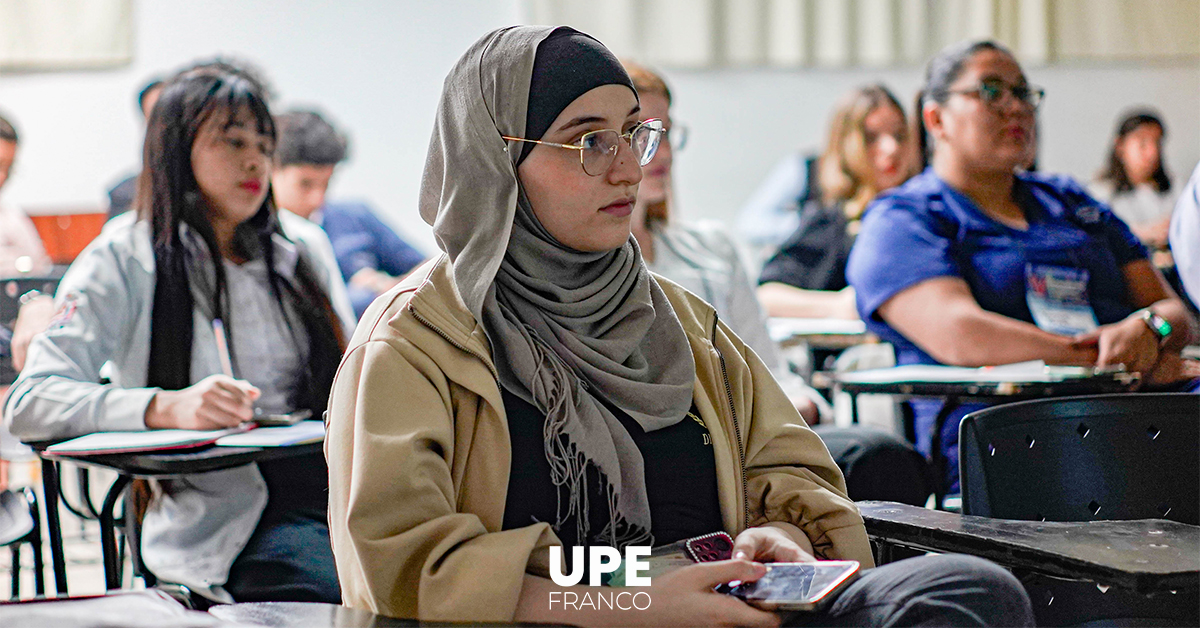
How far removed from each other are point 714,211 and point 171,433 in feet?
14.7

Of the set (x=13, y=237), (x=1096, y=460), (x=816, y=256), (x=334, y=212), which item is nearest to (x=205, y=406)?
(x=1096, y=460)

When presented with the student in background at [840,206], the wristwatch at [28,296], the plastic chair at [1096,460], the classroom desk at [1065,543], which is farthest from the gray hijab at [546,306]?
the student in background at [840,206]

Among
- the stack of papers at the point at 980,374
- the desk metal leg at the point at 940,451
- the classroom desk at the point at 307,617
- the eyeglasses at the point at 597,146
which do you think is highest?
Answer: the eyeglasses at the point at 597,146

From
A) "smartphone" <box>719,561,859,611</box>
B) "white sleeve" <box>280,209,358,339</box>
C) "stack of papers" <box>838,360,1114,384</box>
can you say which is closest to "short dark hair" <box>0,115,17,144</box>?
"white sleeve" <box>280,209,358,339</box>

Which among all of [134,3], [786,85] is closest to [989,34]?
[786,85]

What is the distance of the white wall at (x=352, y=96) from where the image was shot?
18.7 feet

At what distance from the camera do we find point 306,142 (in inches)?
178

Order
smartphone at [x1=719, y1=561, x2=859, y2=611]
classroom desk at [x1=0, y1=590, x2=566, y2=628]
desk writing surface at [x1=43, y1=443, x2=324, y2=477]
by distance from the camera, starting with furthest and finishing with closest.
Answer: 1. desk writing surface at [x1=43, y1=443, x2=324, y2=477]
2. smartphone at [x1=719, y1=561, x2=859, y2=611]
3. classroom desk at [x1=0, y1=590, x2=566, y2=628]

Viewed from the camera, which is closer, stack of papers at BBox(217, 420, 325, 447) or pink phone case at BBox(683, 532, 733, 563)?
pink phone case at BBox(683, 532, 733, 563)

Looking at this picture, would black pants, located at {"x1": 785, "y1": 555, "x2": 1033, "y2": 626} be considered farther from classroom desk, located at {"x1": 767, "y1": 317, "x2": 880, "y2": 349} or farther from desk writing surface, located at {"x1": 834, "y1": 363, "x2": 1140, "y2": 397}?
classroom desk, located at {"x1": 767, "y1": 317, "x2": 880, "y2": 349}

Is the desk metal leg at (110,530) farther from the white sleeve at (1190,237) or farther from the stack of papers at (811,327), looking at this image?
the white sleeve at (1190,237)

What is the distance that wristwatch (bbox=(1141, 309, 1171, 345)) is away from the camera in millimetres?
2295

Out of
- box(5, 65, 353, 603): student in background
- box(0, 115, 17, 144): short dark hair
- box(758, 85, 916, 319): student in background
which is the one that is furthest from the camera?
box(0, 115, 17, 144): short dark hair

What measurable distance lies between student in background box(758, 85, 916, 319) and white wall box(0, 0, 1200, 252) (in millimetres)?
944
